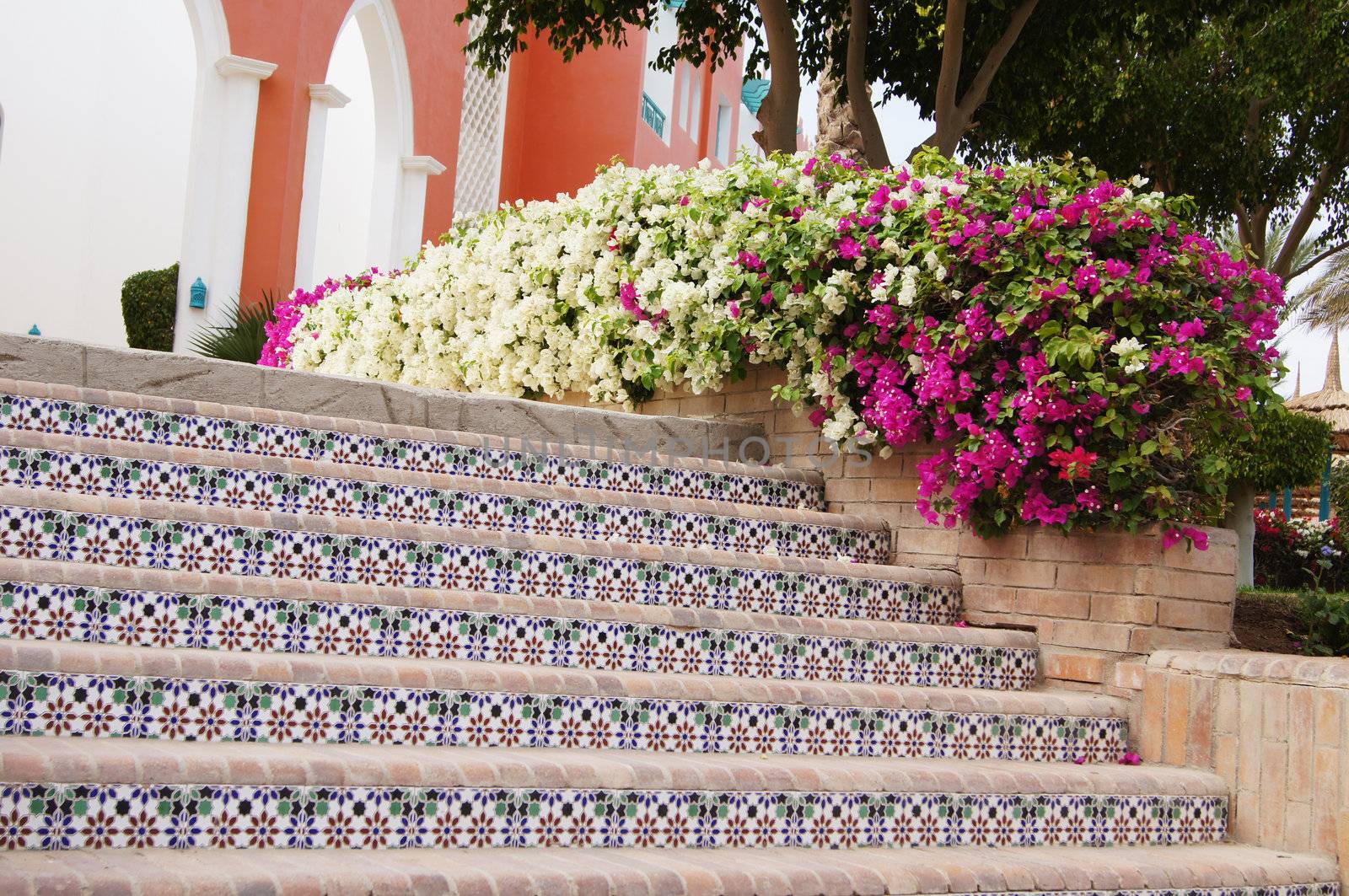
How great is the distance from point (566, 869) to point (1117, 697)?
236cm

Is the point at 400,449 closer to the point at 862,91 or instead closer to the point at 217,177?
the point at 862,91

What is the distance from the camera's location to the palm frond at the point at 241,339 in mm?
9844

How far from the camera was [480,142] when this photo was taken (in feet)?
54.3

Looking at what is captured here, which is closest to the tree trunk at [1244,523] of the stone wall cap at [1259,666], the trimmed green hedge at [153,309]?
the stone wall cap at [1259,666]

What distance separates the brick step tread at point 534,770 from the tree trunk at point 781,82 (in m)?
5.21

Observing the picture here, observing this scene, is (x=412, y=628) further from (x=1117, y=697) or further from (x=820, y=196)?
(x=820, y=196)

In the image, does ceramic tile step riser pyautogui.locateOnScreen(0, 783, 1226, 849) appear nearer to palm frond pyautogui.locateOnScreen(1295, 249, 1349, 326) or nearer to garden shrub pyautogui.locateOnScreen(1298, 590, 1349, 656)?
garden shrub pyautogui.locateOnScreen(1298, 590, 1349, 656)

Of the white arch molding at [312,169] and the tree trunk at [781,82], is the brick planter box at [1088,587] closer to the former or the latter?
the tree trunk at [781,82]

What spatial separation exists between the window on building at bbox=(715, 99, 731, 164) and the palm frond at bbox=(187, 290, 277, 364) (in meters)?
13.8

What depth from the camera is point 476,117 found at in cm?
1642

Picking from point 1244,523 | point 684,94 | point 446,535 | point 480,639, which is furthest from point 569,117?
point 480,639

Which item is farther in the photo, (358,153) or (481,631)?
(358,153)

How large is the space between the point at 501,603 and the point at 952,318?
82.1 inches

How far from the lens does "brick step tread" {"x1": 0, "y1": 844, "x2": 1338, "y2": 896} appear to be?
89.6 inches
